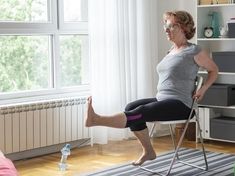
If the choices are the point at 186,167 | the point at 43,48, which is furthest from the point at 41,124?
the point at 186,167

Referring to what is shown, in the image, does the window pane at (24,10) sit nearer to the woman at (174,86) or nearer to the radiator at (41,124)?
the radiator at (41,124)

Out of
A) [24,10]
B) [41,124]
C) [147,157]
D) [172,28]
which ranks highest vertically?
[24,10]

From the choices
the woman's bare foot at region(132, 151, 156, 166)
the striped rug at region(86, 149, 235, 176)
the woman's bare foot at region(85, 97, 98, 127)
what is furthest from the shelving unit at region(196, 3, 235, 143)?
the woman's bare foot at region(85, 97, 98, 127)

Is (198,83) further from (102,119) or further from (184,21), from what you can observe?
(102,119)

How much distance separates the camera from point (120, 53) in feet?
16.3

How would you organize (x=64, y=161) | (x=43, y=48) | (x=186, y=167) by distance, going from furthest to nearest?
(x=43, y=48) → (x=64, y=161) → (x=186, y=167)

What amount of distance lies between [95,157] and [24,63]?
3.59ft

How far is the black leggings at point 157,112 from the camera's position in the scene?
3.66 m

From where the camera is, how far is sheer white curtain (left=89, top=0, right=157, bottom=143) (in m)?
4.84

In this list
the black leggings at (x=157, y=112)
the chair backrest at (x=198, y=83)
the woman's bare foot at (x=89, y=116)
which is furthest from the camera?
the chair backrest at (x=198, y=83)

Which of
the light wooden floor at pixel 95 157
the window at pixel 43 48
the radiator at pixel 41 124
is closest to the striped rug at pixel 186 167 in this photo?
the light wooden floor at pixel 95 157

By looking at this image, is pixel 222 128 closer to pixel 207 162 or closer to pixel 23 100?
pixel 207 162

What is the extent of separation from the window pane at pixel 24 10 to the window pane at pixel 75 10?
243mm

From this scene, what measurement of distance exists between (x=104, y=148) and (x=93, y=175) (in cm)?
105
